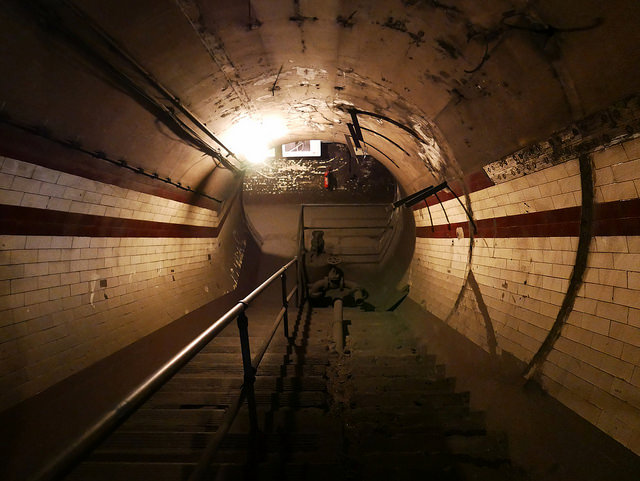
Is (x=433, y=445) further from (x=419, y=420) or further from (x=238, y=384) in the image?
(x=238, y=384)

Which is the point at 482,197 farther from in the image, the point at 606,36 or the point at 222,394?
the point at 222,394

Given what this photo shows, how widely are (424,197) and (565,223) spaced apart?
10.2 feet

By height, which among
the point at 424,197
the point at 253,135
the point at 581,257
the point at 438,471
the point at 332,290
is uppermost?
the point at 253,135

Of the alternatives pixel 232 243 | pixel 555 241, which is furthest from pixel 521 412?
pixel 232 243

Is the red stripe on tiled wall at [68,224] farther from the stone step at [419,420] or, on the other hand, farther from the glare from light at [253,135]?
the stone step at [419,420]

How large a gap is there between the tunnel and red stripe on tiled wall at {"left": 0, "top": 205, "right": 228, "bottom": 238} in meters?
0.02

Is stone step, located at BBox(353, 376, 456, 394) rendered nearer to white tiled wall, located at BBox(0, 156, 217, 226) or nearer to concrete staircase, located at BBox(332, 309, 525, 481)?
concrete staircase, located at BBox(332, 309, 525, 481)

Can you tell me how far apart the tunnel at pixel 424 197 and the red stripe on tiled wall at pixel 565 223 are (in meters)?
0.02

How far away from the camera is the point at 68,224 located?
136 inches

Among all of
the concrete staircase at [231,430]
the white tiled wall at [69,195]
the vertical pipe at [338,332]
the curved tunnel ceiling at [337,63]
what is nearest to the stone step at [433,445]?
the concrete staircase at [231,430]

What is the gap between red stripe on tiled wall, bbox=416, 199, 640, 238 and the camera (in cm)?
199

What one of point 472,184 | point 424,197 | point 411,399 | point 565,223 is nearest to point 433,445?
point 411,399

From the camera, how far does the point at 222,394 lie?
304cm

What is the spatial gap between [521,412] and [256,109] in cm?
522
